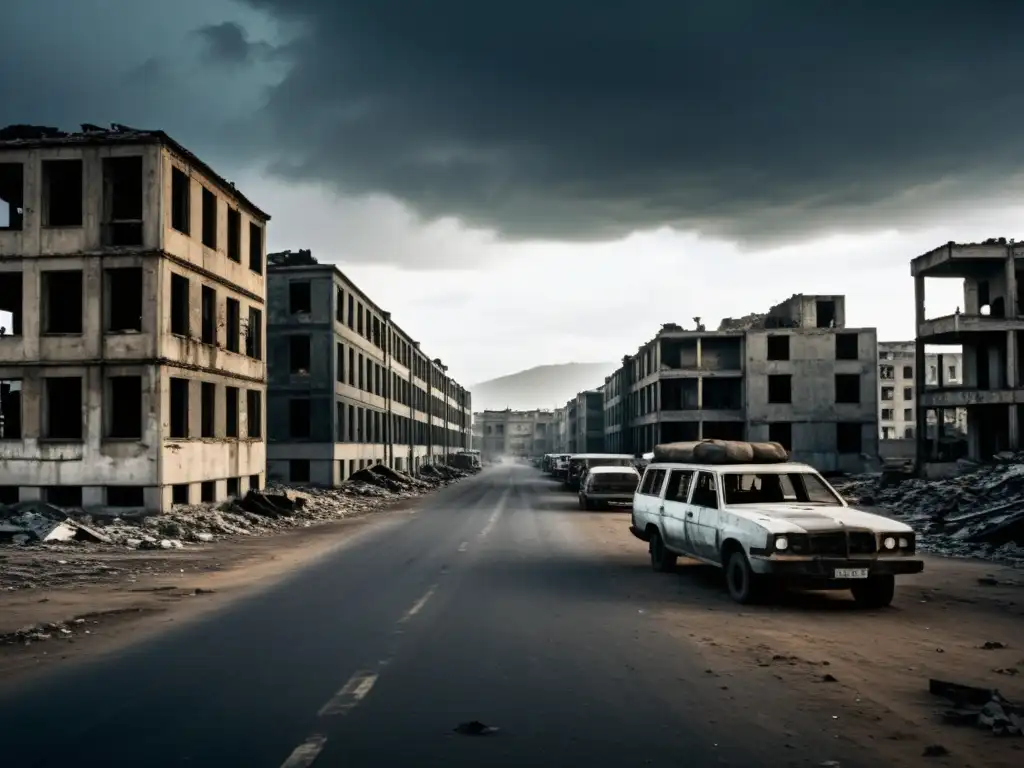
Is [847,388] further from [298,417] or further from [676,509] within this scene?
[676,509]

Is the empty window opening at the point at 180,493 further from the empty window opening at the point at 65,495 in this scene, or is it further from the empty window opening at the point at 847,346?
the empty window opening at the point at 847,346

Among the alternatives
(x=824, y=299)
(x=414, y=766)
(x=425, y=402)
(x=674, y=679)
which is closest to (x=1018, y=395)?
(x=824, y=299)

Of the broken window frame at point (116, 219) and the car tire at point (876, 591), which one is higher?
the broken window frame at point (116, 219)

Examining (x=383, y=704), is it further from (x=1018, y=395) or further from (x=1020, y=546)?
(x=1018, y=395)

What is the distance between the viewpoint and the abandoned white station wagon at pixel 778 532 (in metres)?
10.6

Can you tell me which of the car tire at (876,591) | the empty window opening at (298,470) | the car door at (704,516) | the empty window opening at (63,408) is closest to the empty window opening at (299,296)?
the empty window opening at (298,470)

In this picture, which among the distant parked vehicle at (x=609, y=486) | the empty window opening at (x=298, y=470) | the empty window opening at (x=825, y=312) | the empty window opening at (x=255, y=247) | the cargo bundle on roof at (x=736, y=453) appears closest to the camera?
the cargo bundle on roof at (x=736, y=453)

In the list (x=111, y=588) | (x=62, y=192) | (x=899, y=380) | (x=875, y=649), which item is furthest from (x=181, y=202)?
(x=899, y=380)

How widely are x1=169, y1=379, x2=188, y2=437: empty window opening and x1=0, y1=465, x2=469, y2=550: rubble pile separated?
7.54ft

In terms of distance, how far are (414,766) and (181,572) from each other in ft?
37.6

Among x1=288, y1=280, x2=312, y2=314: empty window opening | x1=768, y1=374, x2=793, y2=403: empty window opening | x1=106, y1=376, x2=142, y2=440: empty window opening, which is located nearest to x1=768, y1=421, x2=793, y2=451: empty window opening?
x1=768, y1=374, x2=793, y2=403: empty window opening

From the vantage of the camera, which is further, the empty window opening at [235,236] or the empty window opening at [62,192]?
the empty window opening at [235,236]

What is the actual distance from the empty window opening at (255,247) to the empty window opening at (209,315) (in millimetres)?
4594

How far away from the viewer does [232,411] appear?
30.8 metres
